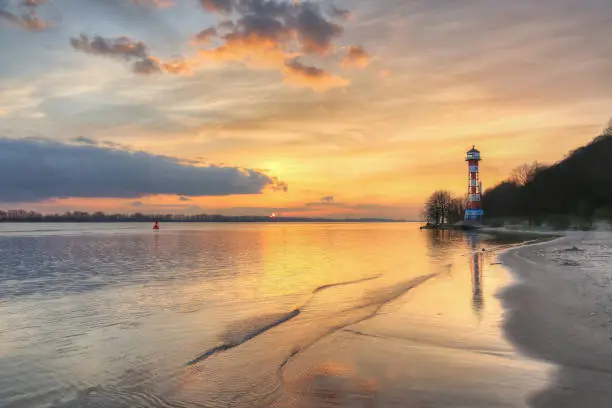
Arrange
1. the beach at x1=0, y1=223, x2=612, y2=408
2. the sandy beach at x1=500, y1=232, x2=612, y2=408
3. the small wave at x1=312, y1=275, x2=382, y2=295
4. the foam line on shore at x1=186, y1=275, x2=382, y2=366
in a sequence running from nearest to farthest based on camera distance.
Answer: the sandy beach at x1=500, y1=232, x2=612, y2=408, the beach at x1=0, y1=223, x2=612, y2=408, the foam line on shore at x1=186, y1=275, x2=382, y2=366, the small wave at x1=312, y1=275, x2=382, y2=295

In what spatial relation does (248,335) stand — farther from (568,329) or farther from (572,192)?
(572,192)

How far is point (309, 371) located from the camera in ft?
27.2

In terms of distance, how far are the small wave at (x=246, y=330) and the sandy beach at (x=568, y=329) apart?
20.5 feet

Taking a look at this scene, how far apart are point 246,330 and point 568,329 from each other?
26.7ft

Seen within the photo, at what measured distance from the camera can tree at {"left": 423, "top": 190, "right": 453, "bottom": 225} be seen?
504ft

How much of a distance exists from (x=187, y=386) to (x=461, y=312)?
8823mm

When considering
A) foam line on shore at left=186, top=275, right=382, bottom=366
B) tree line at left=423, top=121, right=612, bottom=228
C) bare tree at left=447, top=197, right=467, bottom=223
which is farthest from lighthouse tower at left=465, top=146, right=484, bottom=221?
foam line on shore at left=186, top=275, right=382, bottom=366

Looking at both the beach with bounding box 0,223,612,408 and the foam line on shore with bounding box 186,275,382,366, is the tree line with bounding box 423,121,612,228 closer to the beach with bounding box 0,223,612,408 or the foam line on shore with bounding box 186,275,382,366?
the beach with bounding box 0,223,612,408

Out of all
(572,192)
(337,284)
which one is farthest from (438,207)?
(337,284)

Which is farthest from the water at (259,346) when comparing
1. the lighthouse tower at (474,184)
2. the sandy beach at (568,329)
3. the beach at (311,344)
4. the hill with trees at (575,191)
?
the lighthouse tower at (474,184)

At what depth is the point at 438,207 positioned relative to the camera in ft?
508

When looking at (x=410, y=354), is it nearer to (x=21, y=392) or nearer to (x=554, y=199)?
(x=21, y=392)

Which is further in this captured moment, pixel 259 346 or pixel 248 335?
pixel 248 335

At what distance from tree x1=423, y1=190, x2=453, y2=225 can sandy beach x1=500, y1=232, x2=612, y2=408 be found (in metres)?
137
